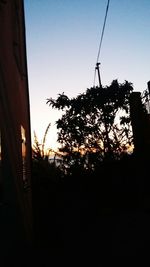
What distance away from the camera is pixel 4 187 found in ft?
12.9

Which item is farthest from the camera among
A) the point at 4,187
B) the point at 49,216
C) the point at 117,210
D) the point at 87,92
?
the point at 87,92

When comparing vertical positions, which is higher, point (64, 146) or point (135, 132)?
point (64, 146)

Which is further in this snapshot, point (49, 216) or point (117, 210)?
point (117, 210)

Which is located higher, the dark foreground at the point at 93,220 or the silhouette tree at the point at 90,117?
the silhouette tree at the point at 90,117

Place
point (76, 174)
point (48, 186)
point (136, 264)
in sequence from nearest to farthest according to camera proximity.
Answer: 1. point (136, 264)
2. point (48, 186)
3. point (76, 174)

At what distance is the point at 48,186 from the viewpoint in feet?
26.8

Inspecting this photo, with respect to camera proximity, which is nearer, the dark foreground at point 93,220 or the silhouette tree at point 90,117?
the dark foreground at point 93,220

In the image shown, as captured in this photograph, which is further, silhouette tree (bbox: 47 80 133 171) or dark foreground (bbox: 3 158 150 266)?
silhouette tree (bbox: 47 80 133 171)

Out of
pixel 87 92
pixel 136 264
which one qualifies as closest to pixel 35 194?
pixel 136 264

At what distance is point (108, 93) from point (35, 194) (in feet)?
24.1

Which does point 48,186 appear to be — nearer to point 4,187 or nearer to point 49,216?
point 49,216

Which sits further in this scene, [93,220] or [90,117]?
[90,117]

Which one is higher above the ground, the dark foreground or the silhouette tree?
the silhouette tree

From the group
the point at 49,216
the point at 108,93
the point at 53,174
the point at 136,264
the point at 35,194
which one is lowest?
the point at 136,264
